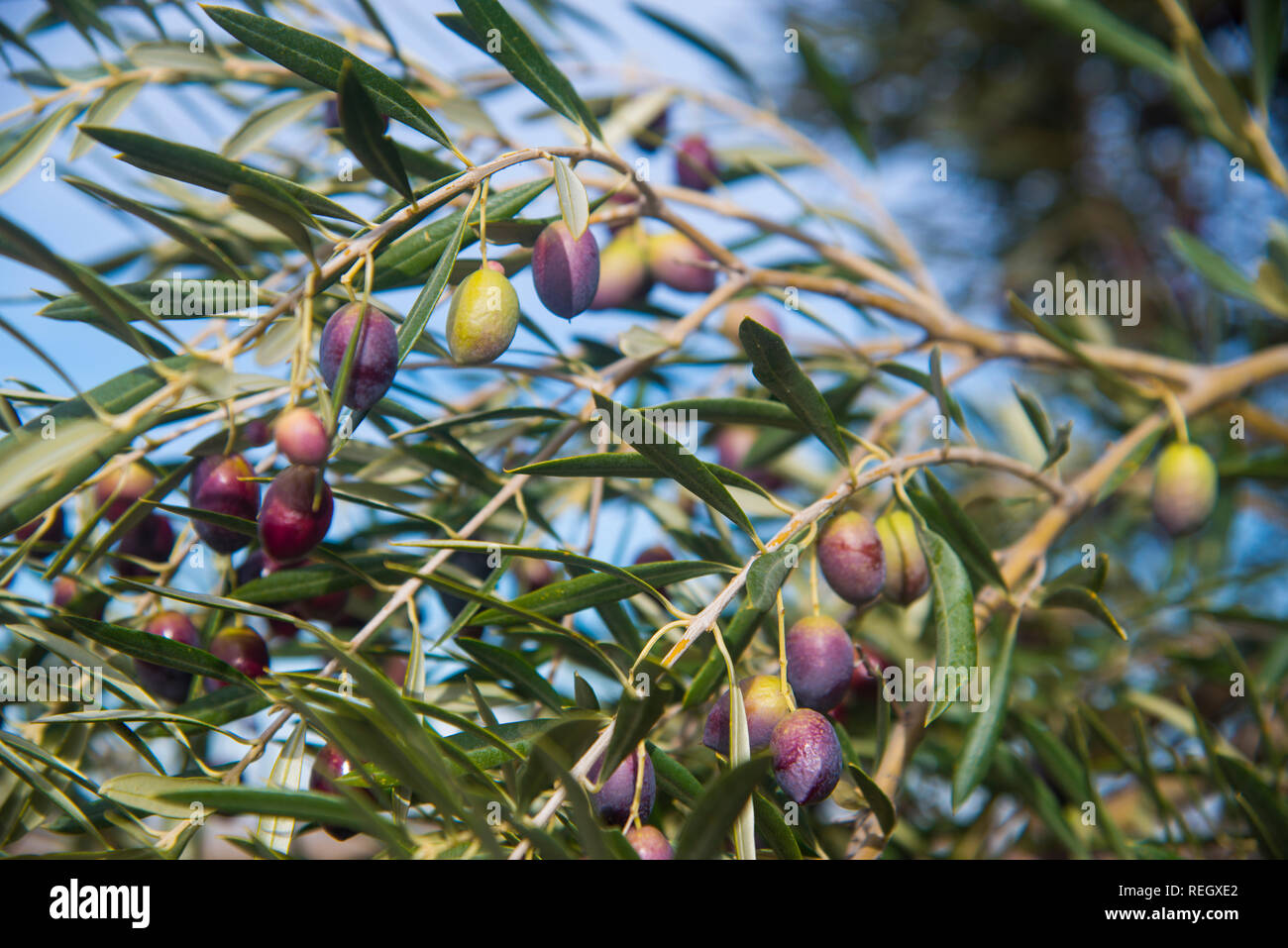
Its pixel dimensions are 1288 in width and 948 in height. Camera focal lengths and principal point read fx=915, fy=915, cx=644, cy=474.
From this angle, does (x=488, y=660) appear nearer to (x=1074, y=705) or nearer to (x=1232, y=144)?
(x=1074, y=705)

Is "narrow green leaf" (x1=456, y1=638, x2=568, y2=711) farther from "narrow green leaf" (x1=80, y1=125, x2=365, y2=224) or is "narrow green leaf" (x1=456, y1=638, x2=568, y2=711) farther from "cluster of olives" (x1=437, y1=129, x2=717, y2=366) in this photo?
"narrow green leaf" (x1=80, y1=125, x2=365, y2=224)

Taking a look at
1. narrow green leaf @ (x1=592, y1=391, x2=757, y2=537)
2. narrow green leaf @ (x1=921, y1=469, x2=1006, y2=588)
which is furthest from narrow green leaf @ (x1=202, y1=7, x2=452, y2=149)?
narrow green leaf @ (x1=921, y1=469, x2=1006, y2=588)

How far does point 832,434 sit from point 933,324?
407mm

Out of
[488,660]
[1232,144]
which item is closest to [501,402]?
[488,660]

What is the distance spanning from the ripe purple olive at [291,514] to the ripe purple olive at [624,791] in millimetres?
215

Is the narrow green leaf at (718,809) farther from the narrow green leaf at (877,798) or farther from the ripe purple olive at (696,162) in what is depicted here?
the ripe purple olive at (696,162)

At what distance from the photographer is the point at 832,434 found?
0.62 m

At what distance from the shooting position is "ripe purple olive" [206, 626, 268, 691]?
689 millimetres

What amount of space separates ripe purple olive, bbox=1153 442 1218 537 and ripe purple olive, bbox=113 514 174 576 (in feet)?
3.14

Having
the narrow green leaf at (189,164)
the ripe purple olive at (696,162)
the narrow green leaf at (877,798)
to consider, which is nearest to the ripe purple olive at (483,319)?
the narrow green leaf at (189,164)

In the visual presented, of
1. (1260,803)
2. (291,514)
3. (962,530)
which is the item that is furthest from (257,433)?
(1260,803)

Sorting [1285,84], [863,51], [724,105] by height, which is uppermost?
[863,51]

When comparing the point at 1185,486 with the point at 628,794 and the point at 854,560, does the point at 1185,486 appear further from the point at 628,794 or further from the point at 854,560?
the point at 628,794

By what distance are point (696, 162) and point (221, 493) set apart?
2.28ft
